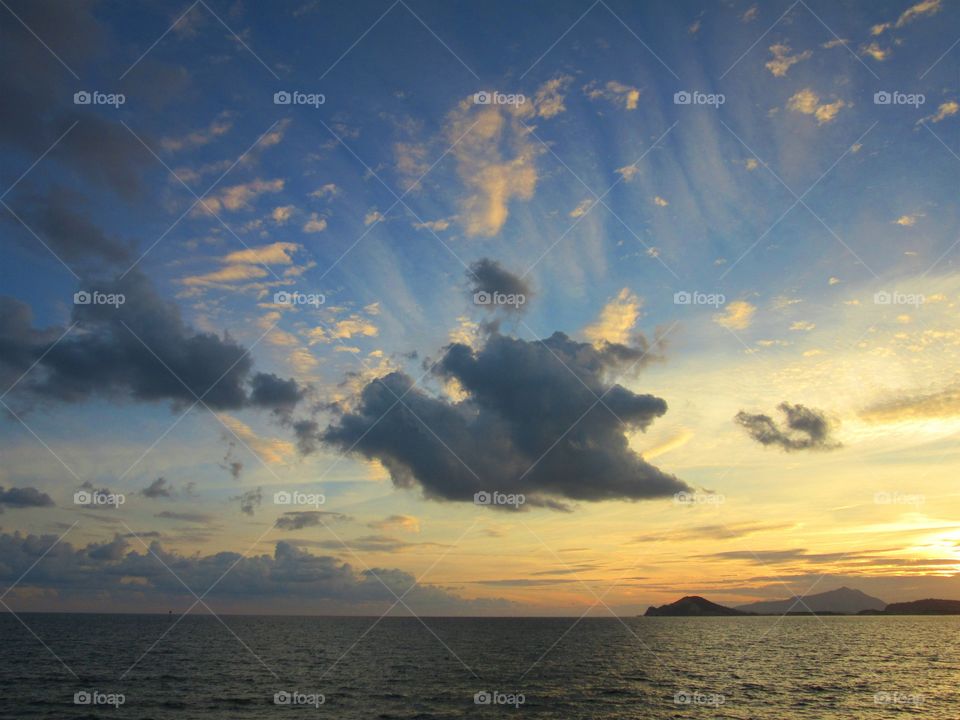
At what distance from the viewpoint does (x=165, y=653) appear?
108 meters

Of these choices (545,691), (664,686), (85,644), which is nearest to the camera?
(545,691)

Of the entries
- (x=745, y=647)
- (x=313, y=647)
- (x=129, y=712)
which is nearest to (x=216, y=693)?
(x=129, y=712)

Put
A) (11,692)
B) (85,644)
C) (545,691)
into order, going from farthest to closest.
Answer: (85,644) < (545,691) < (11,692)

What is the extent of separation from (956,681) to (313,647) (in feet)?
352

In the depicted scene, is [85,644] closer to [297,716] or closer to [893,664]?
[297,716]

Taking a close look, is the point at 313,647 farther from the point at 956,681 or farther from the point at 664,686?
Result: the point at 956,681

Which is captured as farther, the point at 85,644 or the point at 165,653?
the point at 85,644

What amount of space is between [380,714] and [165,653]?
74010 millimetres

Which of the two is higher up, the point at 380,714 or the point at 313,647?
the point at 380,714

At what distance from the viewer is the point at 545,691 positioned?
65.2 m

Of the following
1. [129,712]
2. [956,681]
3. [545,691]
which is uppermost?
[129,712]

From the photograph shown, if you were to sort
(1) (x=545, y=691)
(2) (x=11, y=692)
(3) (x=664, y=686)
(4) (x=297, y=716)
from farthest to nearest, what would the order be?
(3) (x=664, y=686) < (1) (x=545, y=691) < (2) (x=11, y=692) < (4) (x=297, y=716)

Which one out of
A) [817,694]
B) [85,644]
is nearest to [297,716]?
[817,694]

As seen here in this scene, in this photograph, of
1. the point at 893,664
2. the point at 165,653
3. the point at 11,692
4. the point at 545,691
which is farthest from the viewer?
the point at 165,653
